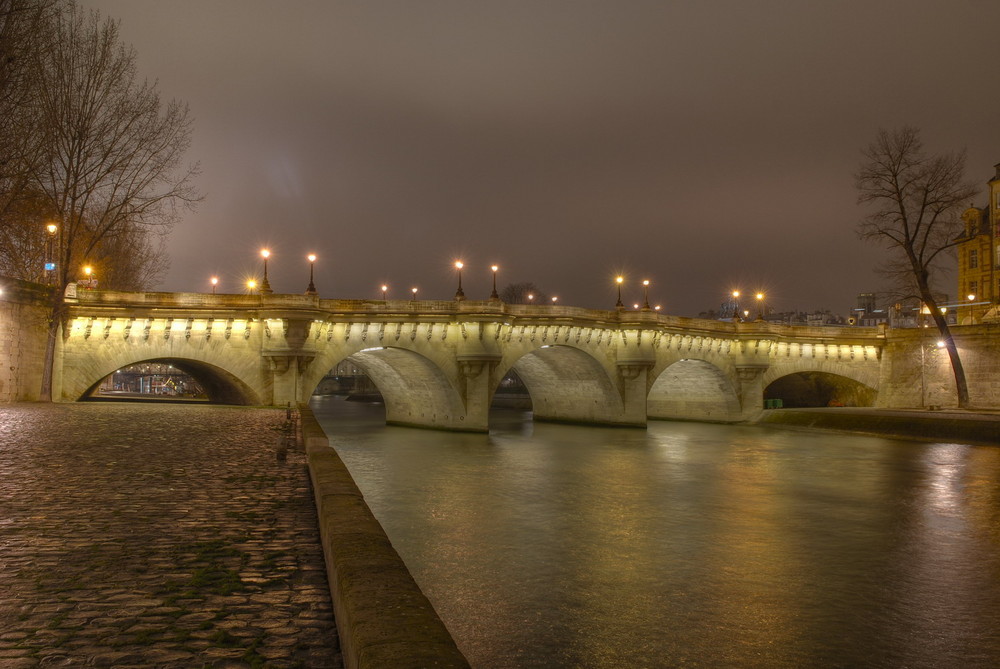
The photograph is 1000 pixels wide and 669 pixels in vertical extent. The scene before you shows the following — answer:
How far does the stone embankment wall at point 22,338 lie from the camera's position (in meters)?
29.1

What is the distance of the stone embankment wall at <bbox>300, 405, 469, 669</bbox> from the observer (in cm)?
434

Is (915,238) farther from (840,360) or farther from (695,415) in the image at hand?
(695,415)

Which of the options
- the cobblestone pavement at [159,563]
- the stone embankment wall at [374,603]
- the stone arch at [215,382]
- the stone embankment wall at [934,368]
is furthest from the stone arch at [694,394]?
the stone embankment wall at [374,603]

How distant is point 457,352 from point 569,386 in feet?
47.3

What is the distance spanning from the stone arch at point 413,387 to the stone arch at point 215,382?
581 cm

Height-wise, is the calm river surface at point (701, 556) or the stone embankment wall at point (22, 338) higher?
the stone embankment wall at point (22, 338)

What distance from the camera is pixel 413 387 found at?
157 ft

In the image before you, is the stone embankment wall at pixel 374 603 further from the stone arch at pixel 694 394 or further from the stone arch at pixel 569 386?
the stone arch at pixel 694 394

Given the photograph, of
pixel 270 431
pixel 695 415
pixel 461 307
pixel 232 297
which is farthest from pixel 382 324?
pixel 695 415

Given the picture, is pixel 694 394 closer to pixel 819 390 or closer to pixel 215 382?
pixel 819 390

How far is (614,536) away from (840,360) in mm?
45416

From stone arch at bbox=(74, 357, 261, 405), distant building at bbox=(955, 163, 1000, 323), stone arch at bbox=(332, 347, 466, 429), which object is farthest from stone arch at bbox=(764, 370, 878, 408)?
stone arch at bbox=(74, 357, 261, 405)

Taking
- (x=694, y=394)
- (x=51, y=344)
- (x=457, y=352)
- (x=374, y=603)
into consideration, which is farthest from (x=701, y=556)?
(x=694, y=394)

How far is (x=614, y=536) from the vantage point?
1752cm
